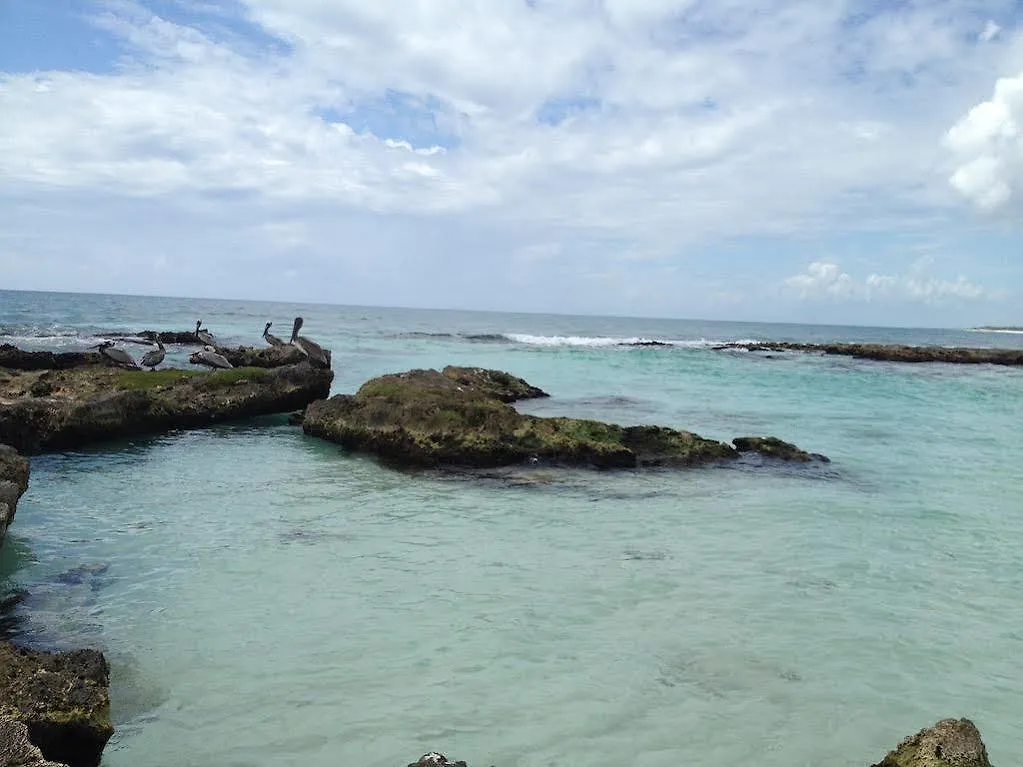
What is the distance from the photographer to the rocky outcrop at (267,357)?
18094 mm

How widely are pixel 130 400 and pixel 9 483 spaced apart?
488 cm

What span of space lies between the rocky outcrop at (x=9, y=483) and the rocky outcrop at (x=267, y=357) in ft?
36.6

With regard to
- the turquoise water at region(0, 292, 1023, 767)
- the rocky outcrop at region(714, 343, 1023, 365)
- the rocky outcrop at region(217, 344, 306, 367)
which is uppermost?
the rocky outcrop at region(714, 343, 1023, 365)

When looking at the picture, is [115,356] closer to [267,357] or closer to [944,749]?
[267,357]

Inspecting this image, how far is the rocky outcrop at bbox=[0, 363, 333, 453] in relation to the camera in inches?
382

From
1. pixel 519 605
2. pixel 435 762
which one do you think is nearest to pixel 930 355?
pixel 519 605

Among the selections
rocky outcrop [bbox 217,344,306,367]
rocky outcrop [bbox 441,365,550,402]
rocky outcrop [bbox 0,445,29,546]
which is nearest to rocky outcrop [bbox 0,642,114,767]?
rocky outcrop [bbox 0,445,29,546]

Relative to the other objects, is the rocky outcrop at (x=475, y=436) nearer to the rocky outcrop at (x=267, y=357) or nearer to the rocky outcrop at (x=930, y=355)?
the rocky outcrop at (x=267, y=357)

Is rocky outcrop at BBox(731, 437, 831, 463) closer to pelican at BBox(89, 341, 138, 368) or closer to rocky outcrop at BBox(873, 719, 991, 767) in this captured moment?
rocky outcrop at BBox(873, 719, 991, 767)

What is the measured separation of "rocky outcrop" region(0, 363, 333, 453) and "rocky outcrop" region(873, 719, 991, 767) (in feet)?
31.9

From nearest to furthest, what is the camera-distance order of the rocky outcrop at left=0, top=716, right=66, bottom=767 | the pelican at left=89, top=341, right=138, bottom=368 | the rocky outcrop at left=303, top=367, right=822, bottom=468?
1. the rocky outcrop at left=0, top=716, right=66, bottom=767
2. the rocky outcrop at left=303, top=367, right=822, bottom=468
3. the pelican at left=89, top=341, right=138, bottom=368

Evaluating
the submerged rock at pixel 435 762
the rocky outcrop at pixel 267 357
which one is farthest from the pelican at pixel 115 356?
the submerged rock at pixel 435 762

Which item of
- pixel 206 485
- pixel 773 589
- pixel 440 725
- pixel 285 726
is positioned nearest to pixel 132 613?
pixel 285 726

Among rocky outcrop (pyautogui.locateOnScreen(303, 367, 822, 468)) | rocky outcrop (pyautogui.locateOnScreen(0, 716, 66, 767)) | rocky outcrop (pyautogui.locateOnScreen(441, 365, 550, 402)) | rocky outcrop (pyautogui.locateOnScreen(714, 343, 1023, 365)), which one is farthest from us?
rocky outcrop (pyautogui.locateOnScreen(714, 343, 1023, 365))
